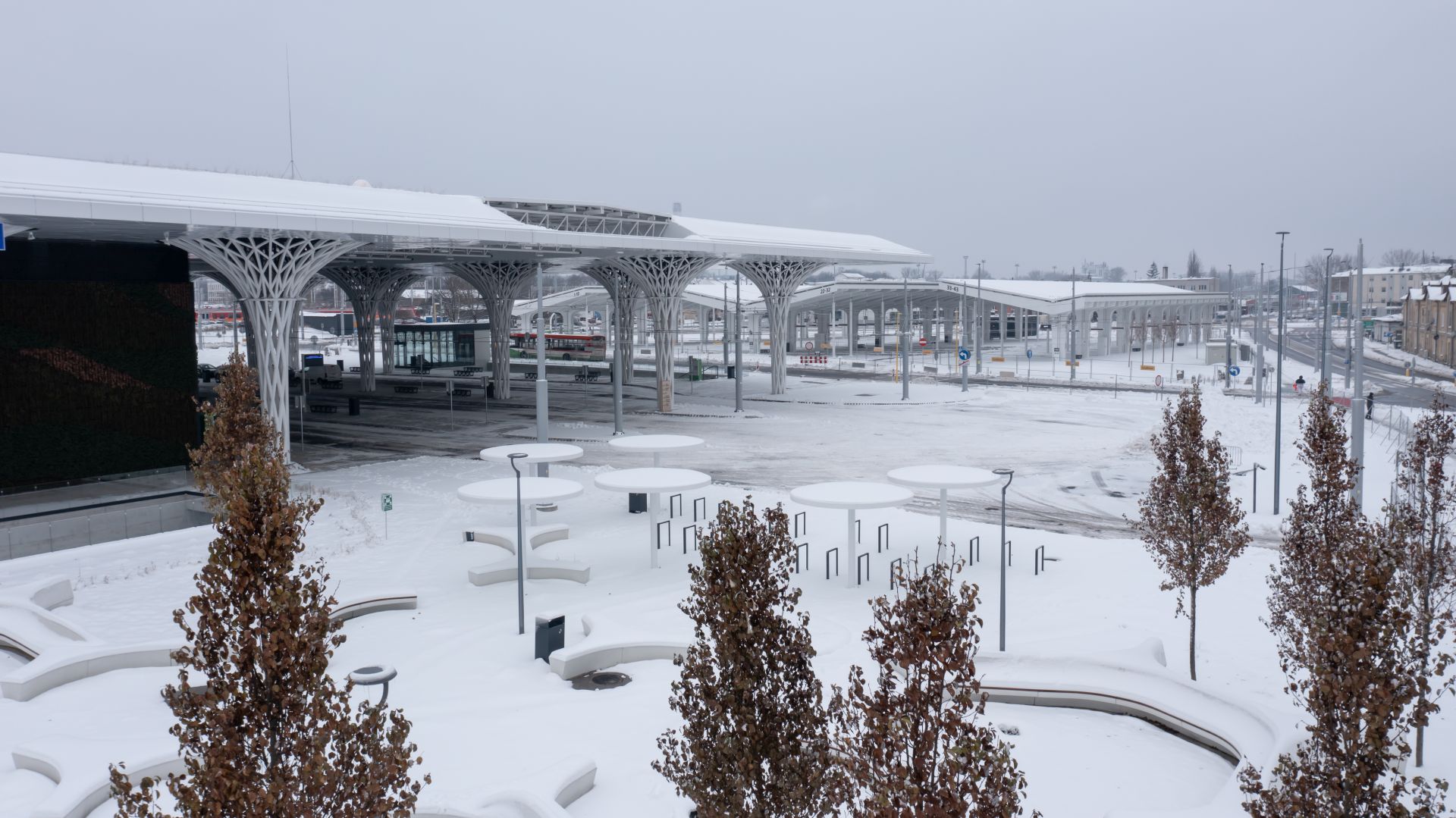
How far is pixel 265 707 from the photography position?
22.9ft

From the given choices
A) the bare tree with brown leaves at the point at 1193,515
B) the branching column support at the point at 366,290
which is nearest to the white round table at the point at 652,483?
the bare tree with brown leaves at the point at 1193,515

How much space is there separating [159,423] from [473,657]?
795 inches

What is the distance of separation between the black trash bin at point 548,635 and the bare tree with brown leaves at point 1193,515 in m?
9.70

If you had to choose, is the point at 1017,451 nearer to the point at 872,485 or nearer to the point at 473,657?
the point at 872,485

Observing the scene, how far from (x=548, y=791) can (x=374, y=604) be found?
9.21 m

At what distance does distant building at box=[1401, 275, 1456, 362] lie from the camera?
70.4 meters

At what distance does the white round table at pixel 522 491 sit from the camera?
22453 mm

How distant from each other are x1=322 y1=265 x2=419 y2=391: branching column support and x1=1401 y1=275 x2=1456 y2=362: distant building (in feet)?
232

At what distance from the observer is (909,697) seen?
6.92m

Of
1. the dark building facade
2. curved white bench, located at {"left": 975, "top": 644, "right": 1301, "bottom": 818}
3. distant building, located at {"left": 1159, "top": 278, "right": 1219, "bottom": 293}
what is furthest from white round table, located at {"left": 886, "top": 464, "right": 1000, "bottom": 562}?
distant building, located at {"left": 1159, "top": 278, "right": 1219, "bottom": 293}

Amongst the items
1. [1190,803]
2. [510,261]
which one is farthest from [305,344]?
[1190,803]

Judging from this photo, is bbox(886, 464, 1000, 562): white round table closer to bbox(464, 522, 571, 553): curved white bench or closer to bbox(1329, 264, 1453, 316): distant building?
bbox(464, 522, 571, 553): curved white bench

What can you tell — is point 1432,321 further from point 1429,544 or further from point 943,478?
point 1429,544

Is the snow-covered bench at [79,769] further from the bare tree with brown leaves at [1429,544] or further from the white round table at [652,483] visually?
the bare tree with brown leaves at [1429,544]
